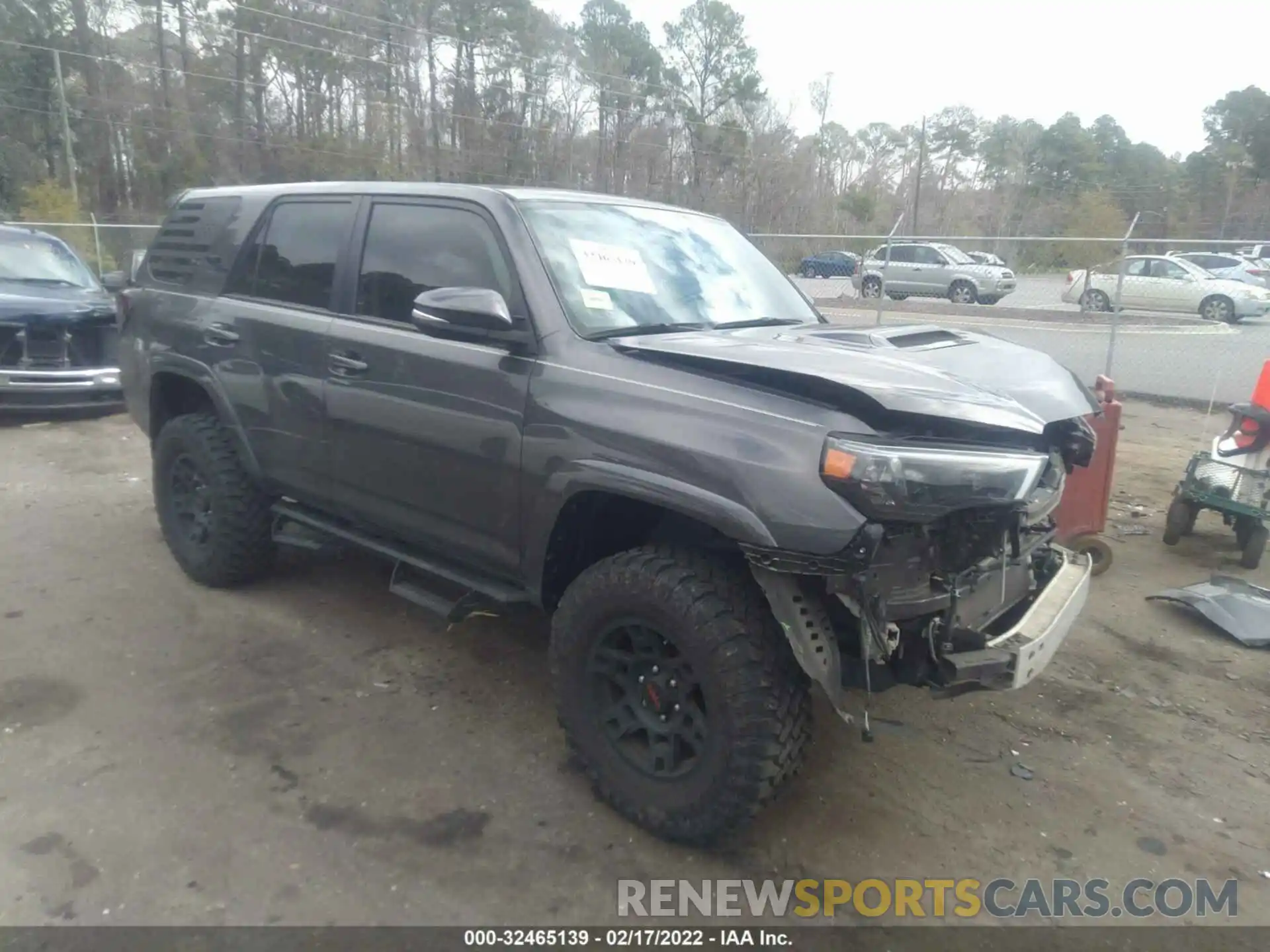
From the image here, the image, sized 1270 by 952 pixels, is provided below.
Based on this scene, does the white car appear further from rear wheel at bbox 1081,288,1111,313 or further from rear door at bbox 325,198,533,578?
rear door at bbox 325,198,533,578

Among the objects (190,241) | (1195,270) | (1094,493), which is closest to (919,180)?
(1195,270)

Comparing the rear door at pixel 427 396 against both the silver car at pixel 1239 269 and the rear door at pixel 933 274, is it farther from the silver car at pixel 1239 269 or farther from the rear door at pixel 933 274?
the silver car at pixel 1239 269

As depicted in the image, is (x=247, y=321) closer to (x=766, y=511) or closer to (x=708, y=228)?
(x=708, y=228)

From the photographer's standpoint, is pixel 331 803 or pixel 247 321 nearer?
pixel 331 803

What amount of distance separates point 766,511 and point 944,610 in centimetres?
65

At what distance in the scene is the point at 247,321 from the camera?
427 centimetres

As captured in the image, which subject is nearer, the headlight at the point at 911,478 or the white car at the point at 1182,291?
the headlight at the point at 911,478

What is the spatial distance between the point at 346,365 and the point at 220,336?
41.4 inches

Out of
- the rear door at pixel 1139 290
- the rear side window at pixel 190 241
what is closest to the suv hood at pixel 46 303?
the rear side window at pixel 190 241

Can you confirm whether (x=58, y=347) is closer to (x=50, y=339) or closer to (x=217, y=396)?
(x=50, y=339)

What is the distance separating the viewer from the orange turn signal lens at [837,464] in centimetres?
245

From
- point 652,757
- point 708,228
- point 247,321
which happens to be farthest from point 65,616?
point 708,228

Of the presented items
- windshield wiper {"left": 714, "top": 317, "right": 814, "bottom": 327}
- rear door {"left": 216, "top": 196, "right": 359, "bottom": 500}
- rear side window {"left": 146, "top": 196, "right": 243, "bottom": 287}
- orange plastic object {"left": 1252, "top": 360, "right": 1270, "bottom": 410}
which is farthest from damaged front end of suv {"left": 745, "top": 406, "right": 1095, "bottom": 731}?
orange plastic object {"left": 1252, "top": 360, "right": 1270, "bottom": 410}

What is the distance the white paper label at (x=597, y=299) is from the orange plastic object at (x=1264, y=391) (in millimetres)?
4328
